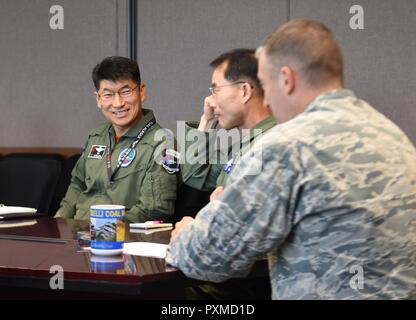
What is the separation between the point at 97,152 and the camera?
3838 mm

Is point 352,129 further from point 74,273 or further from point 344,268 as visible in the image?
point 74,273

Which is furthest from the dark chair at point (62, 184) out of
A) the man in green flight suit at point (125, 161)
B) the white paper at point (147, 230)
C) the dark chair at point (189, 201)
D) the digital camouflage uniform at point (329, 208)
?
the digital camouflage uniform at point (329, 208)

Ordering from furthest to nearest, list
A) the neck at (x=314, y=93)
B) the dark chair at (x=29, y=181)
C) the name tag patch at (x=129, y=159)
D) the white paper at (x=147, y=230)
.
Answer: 1. the dark chair at (x=29, y=181)
2. the name tag patch at (x=129, y=159)
3. the white paper at (x=147, y=230)
4. the neck at (x=314, y=93)

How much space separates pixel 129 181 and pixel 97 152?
320 millimetres

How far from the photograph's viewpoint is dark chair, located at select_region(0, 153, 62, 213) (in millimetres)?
4395

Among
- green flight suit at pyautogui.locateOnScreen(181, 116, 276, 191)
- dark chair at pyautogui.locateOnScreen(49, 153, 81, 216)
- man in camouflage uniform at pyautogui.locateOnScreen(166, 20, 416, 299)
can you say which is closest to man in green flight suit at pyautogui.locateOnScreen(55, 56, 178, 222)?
green flight suit at pyautogui.locateOnScreen(181, 116, 276, 191)

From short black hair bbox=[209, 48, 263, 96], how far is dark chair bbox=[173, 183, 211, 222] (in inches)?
30.4

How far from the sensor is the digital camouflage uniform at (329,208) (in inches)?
68.2

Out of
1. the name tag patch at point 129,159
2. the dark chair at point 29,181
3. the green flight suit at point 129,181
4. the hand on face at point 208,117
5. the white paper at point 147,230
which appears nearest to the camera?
the white paper at point 147,230

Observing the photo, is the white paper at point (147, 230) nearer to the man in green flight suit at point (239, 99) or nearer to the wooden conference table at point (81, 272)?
the wooden conference table at point (81, 272)

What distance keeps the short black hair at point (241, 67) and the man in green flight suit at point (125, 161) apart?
2.55ft
